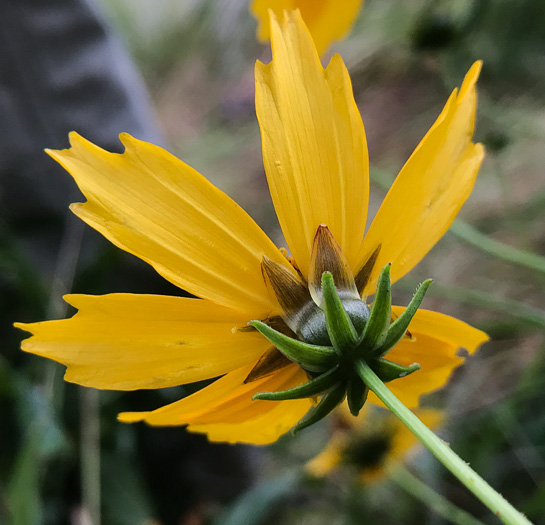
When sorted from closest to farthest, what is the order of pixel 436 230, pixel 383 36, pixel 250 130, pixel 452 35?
1. pixel 436 230
2. pixel 452 35
3. pixel 383 36
4. pixel 250 130

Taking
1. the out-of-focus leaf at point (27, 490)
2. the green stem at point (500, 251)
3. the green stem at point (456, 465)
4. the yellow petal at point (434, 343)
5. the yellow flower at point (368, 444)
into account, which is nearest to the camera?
the green stem at point (456, 465)

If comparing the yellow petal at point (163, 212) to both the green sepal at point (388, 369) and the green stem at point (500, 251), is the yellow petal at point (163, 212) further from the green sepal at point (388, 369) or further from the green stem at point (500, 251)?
the green stem at point (500, 251)

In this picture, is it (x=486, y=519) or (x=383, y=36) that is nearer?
(x=486, y=519)

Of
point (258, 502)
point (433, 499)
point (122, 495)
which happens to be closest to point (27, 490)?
point (122, 495)

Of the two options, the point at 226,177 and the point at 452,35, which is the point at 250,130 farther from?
the point at 452,35

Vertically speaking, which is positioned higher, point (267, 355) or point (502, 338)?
point (267, 355)

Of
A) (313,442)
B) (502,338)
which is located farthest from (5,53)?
(502,338)

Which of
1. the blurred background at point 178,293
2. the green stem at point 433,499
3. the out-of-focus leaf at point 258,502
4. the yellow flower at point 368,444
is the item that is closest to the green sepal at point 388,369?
the blurred background at point 178,293
